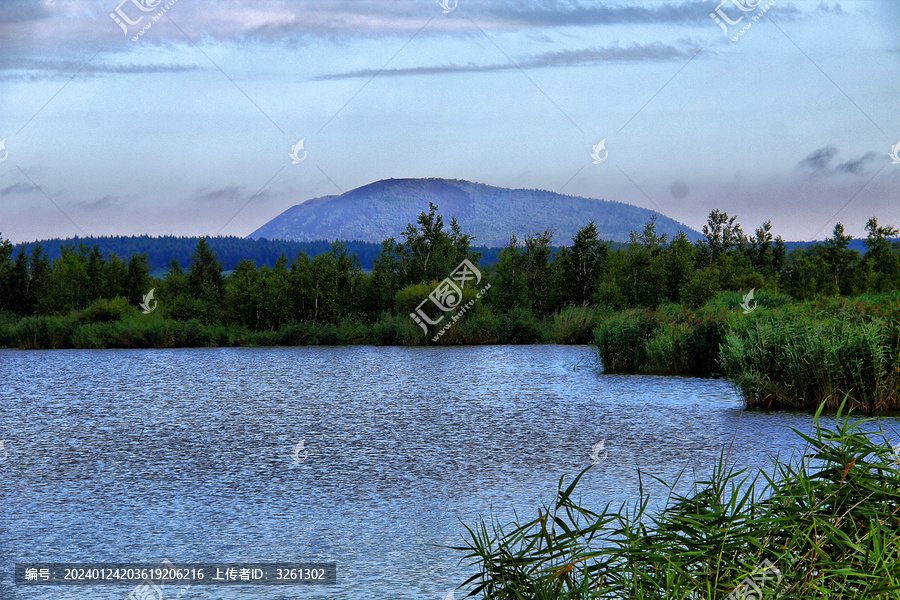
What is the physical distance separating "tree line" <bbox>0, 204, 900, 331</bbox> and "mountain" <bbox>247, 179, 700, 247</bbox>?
38.5 metres

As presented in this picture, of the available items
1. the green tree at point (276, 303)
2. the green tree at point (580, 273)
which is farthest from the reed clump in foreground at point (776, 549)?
the green tree at point (580, 273)

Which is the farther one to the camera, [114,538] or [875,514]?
[114,538]

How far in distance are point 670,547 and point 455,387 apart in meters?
14.7

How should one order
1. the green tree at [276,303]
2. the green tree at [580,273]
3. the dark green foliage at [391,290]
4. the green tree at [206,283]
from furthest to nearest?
the green tree at [580,273] → the green tree at [206,283] → the green tree at [276,303] → the dark green foliage at [391,290]

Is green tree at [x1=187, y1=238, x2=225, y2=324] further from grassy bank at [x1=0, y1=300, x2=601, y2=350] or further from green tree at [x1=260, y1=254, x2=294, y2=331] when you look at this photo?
green tree at [x1=260, y1=254, x2=294, y2=331]

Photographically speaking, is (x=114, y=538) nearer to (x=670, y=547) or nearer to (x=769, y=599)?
(x=670, y=547)

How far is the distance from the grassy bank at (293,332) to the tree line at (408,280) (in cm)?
113

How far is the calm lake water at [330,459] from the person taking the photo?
21.2ft

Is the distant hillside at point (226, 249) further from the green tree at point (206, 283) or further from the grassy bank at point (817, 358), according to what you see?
the grassy bank at point (817, 358)

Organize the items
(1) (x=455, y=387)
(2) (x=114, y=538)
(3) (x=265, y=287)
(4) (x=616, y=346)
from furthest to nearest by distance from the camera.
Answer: (3) (x=265, y=287)
(4) (x=616, y=346)
(1) (x=455, y=387)
(2) (x=114, y=538)

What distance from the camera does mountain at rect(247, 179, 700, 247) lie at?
3659 inches

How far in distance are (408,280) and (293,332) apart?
6630 mm

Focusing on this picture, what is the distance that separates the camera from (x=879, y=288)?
43219 mm

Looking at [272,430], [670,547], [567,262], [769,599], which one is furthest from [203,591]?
[567,262]
